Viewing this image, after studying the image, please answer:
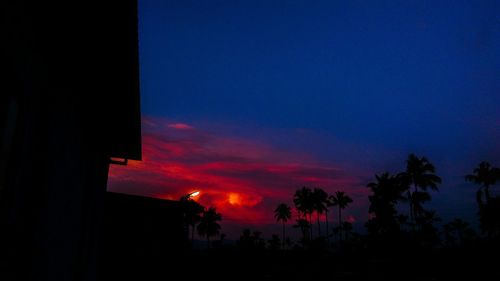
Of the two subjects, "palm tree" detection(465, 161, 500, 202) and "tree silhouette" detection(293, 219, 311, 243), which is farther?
"tree silhouette" detection(293, 219, 311, 243)

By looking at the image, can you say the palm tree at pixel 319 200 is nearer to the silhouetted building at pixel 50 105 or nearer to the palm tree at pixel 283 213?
the palm tree at pixel 283 213

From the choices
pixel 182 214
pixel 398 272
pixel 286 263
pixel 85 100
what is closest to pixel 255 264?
pixel 286 263

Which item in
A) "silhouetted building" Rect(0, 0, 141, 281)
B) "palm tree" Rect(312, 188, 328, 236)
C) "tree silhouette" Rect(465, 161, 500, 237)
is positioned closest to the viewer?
"silhouetted building" Rect(0, 0, 141, 281)

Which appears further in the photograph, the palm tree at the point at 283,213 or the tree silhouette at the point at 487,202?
the palm tree at the point at 283,213

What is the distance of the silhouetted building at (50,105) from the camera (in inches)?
87.6

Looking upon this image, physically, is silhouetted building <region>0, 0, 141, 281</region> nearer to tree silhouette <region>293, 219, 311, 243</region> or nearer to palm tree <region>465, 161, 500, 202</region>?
palm tree <region>465, 161, 500, 202</region>

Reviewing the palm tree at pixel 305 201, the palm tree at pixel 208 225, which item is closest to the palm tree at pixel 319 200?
the palm tree at pixel 305 201

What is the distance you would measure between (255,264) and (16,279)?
37.8 metres

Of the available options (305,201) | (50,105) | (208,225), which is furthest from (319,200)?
(50,105)

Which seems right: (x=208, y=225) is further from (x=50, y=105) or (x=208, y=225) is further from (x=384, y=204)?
(x=50, y=105)

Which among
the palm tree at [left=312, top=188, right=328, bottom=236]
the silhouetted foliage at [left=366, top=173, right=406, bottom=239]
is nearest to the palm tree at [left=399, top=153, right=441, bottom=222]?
the silhouetted foliage at [left=366, top=173, right=406, bottom=239]

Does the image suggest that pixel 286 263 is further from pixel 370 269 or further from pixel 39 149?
pixel 39 149

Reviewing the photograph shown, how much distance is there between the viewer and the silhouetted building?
7.30ft

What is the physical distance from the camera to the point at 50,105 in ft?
9.21
